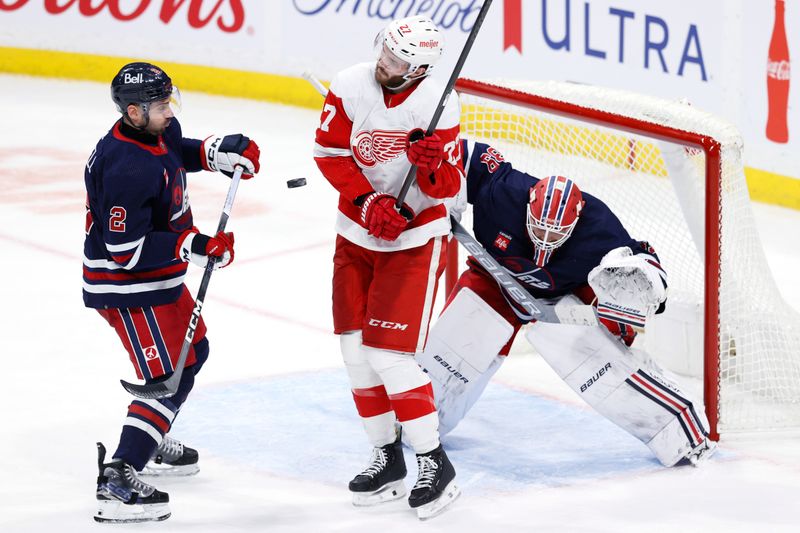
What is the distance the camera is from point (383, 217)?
3.16 metres

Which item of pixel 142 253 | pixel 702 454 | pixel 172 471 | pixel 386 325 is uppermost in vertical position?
pixel 142 253

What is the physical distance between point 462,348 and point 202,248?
0.86 meters

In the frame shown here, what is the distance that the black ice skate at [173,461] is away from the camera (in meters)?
3.54

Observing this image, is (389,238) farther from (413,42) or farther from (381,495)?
(381,495)

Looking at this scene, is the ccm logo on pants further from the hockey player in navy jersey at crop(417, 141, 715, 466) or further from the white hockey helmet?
the white hockey helmet

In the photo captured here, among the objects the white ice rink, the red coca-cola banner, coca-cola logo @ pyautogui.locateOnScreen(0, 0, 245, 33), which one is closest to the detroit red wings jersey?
the white ice rink

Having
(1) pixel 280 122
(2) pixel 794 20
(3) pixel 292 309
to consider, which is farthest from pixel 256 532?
(1) pixel 280 122

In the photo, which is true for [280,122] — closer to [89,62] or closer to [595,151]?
[89,62]

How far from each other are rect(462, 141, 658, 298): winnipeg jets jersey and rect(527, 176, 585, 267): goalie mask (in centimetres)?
6

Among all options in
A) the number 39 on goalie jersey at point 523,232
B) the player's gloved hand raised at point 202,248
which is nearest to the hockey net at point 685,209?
the number 39 on goalie jersey at point 523,232

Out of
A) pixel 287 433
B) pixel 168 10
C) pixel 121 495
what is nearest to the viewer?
pixel 121 495

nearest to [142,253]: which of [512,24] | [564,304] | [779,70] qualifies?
[564,304]

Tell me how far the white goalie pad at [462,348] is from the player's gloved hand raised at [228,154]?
0.69 m

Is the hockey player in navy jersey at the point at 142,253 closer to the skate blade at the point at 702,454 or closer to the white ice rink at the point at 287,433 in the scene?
the white ice rink at the point at 287,433
